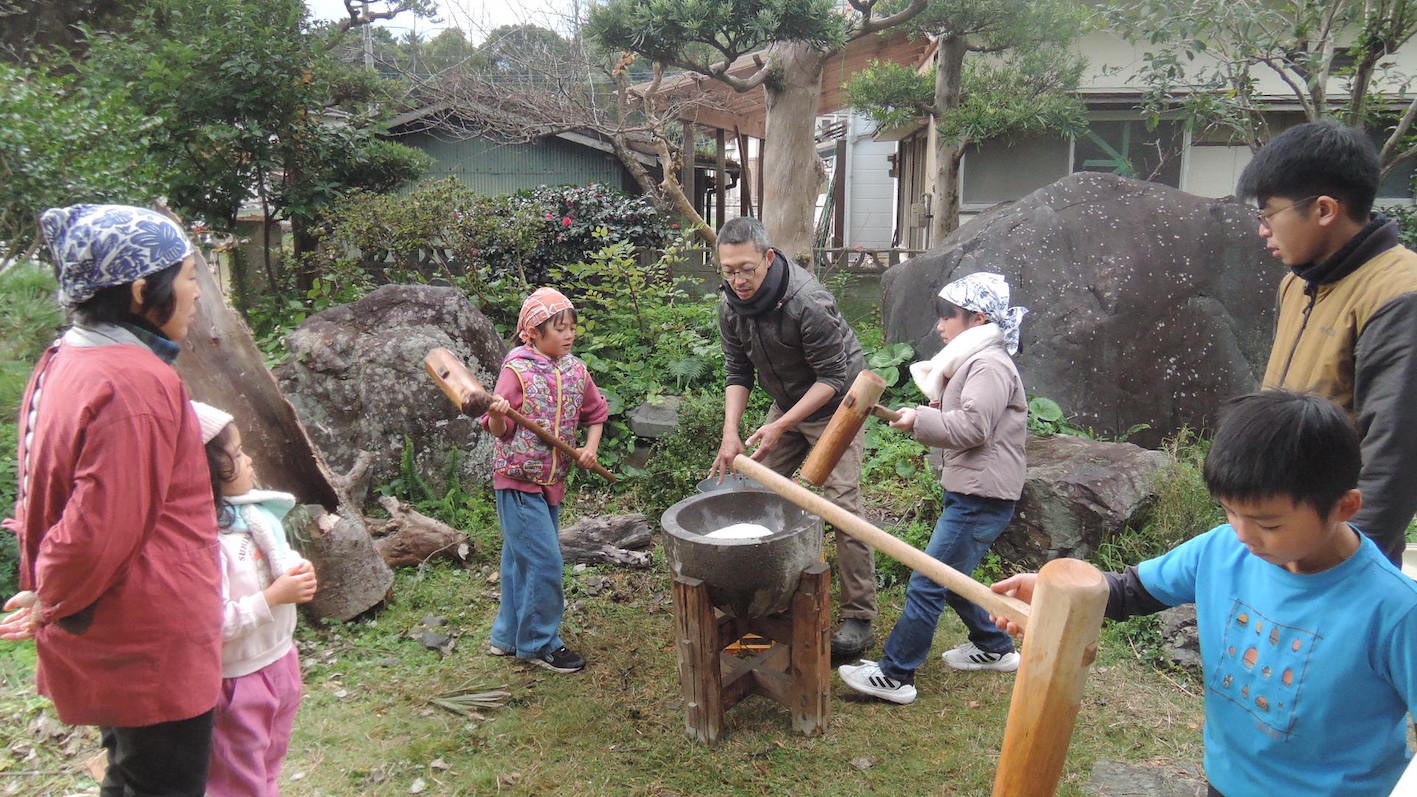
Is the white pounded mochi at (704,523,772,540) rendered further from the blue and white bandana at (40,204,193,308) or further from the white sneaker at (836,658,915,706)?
the blue and white bandana at (40,204,193,308)

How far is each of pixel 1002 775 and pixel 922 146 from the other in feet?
48.7

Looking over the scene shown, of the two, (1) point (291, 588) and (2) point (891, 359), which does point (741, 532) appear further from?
(2) point (891, 359)

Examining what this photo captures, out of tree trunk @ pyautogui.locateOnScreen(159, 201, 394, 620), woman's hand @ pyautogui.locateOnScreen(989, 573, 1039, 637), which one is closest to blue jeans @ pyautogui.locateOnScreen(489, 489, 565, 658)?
tree trunk @ pyautogui.locateOnScreen(159, 201, 394, 620)

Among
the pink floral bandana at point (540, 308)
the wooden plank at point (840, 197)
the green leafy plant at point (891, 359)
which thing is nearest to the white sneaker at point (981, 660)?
the pink floral bandana at point (540, 308)

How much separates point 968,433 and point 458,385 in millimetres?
2248

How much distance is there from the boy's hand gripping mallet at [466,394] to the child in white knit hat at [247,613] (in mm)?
1452

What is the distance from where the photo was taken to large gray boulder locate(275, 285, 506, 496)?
6.27 meters

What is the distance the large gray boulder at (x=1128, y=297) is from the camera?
6582 mm

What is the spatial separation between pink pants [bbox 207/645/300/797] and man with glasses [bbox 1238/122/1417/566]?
9.19ft

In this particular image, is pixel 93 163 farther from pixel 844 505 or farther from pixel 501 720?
pixel 844 505

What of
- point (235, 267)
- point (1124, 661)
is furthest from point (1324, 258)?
point (235, 267)

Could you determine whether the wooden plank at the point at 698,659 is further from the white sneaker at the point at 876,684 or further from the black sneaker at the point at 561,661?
the black sneaker at the point at 561,661

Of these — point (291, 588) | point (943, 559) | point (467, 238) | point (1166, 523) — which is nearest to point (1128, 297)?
point (1166, 523)

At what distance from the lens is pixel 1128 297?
675 cm
